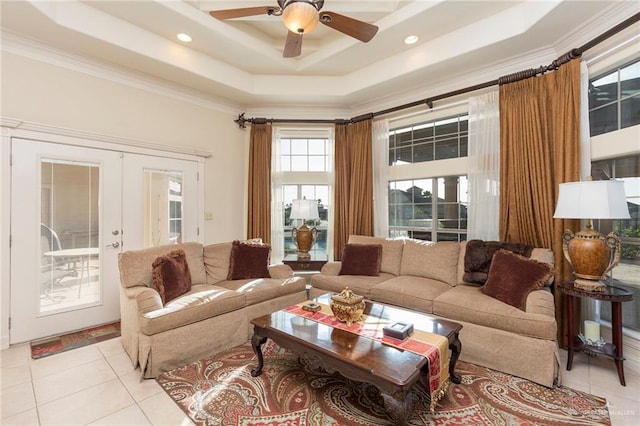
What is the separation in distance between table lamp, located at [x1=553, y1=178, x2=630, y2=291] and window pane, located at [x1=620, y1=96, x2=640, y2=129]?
66cm

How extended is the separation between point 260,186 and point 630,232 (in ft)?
13.8

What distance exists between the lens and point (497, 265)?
2.77 m

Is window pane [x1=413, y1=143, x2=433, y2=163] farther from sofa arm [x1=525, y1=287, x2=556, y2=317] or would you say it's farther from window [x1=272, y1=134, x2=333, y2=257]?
sofa arm [x1=525, y1=287, x2=556, y2=317]

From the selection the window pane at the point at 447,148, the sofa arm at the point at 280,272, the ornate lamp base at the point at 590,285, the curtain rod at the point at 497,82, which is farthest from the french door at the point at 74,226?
the ornate lamp base at the point at 590,285

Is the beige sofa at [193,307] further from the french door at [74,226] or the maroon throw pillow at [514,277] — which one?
the maroon throw pillow at [514,277]

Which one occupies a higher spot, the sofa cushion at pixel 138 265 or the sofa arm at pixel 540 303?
the sofa cushion at pixel 138 265

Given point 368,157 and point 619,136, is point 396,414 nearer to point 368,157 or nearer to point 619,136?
point 619,136

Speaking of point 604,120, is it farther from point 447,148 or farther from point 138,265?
point 138,265

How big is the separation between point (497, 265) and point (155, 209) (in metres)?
4.00

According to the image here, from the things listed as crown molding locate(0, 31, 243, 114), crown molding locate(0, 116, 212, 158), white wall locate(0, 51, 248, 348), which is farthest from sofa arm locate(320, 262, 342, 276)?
crown molding locate(0, 31, 243, 114)

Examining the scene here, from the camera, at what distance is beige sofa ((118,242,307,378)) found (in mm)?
2309

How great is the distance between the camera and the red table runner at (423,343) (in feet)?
5.78

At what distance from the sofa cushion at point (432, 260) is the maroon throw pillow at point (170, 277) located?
8.06ft

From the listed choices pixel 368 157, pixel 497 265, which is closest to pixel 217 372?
pixel 497 265
